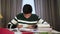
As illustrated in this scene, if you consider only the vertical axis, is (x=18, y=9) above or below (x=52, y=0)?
below

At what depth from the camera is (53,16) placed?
11.9 ft

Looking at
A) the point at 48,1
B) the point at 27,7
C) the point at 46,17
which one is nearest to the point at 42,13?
the point at 46,17

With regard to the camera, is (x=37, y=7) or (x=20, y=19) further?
(x=37, y=7)

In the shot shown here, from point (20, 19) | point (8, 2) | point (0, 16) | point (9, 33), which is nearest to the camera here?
point (9, 33)

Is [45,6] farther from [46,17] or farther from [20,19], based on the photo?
[20,19]

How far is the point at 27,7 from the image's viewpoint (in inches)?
73.0

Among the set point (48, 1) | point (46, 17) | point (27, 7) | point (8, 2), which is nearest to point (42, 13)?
point (46, 17)

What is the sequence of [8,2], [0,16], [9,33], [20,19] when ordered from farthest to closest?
[8,2] → [0,16] → [20,19] → [9,33]

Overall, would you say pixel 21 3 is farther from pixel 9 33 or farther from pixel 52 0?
pixel 9 33

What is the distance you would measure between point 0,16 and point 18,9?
1.87 feet

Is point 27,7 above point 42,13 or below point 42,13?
above

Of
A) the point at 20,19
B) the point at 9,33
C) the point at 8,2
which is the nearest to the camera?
the point at 9,33

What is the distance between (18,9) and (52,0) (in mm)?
1052

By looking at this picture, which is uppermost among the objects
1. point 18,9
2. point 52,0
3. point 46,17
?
point 52,0
